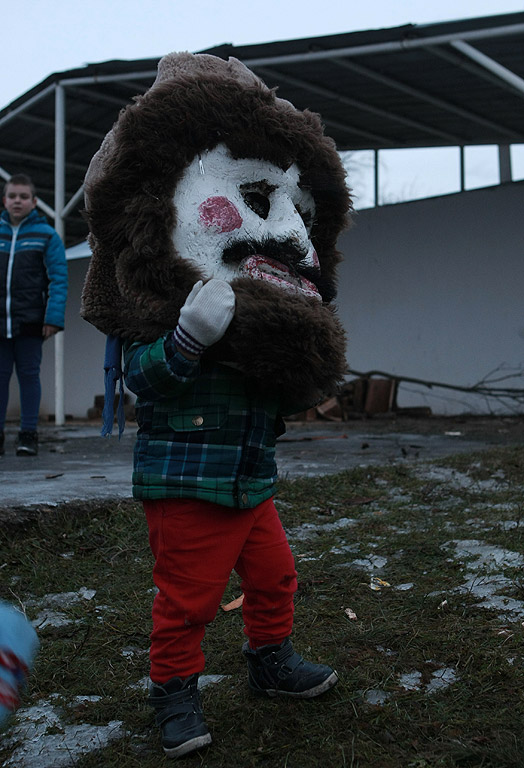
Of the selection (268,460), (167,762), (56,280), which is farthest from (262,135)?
(56,280)

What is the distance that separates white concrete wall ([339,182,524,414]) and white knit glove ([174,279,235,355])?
819 centimetres

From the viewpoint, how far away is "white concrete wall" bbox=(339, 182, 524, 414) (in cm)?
922

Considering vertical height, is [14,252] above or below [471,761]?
above

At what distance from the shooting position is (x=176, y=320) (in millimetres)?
1704

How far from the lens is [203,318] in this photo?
62.2 inches

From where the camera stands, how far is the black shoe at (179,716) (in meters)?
1.51

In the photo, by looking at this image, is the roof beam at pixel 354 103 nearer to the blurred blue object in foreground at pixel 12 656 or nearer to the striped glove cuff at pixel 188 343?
the striped glove cuff at pixel 188 343

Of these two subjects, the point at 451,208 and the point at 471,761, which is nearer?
the point at 471,761

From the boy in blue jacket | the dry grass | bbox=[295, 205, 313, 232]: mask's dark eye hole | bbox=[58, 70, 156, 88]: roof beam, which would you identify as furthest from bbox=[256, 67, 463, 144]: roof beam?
bbox=[295, 205, 313, 232]: mask's dark eye hole

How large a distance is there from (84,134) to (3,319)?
621cm

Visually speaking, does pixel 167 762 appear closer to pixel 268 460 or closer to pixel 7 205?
pixel 268 460

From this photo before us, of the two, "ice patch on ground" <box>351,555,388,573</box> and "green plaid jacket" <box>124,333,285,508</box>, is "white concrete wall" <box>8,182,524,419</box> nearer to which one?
"ice patch on ground" <box>351,555,388,573</box>

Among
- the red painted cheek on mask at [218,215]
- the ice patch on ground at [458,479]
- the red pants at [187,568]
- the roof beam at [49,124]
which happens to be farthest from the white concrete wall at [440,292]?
the red pants at [187,568]

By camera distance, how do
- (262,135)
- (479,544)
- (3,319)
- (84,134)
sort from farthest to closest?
1. (84,134)
2. (3,319)
3. (479,544)
4. (262,135)
